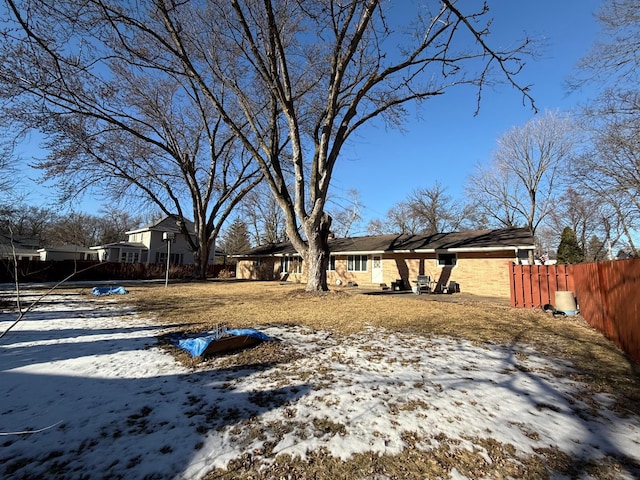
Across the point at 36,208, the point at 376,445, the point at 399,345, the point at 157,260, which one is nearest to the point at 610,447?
the point at 376,445

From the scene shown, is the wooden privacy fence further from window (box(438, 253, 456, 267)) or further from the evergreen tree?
the evergreen tree

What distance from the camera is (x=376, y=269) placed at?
20.8 metres

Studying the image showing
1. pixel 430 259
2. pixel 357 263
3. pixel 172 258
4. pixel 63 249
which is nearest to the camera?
pixel 430 259

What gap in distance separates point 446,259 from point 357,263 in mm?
6351

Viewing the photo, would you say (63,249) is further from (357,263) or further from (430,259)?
(430,259)

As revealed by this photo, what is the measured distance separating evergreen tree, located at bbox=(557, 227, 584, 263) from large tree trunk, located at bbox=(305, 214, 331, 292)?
90.0 ft

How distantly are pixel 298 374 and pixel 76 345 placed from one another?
442 centimetres

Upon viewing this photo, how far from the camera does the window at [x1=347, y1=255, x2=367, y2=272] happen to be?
21.5m

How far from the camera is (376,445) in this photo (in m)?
2.63

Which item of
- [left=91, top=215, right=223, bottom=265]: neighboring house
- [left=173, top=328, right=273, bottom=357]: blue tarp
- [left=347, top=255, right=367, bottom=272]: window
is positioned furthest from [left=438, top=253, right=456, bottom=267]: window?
[left=91, top=215, right=223, bottom=265]: neighboring house

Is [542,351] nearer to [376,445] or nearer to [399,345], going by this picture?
[399,345]

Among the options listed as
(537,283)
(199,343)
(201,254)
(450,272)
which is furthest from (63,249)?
(537,283)

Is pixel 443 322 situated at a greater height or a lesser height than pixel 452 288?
lesser

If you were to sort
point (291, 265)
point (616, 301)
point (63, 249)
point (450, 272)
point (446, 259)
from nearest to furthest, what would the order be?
point (616, 301), point (450, 272), point (446, 259), point (291, 265), point (63, 249)
